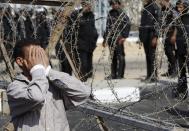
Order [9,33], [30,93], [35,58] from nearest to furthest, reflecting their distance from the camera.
→ [30,93]
[35,58]
[9,33]

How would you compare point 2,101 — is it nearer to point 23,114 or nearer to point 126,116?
point 126,116

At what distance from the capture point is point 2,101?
5.89 m

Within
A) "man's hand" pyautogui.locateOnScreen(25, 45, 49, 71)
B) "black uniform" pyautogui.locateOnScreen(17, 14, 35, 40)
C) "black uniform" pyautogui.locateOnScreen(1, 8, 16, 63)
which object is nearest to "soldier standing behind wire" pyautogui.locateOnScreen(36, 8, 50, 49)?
"black uniform" pyautogui.locateOnScreen(17, 14, 35, 40)

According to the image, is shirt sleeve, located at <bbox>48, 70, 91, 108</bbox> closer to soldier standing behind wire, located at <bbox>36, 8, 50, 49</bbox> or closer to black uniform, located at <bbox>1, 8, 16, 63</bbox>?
black uniform, located at <bbox>1, 8, 16, 63</bbox>

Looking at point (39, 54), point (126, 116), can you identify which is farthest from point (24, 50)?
point (126, 116)

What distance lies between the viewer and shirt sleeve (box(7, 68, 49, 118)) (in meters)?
3.37

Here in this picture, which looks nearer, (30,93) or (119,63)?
(30,93)

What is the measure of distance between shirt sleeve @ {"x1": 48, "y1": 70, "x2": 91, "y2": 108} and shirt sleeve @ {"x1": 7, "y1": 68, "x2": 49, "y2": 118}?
11 centimetres

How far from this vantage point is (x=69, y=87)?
3568mm

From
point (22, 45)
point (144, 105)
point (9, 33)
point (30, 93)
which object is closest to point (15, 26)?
point (9, 33)

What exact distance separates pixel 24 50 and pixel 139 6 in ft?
6.71

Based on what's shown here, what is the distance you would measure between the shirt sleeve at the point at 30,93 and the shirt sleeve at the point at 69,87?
11 centimetres

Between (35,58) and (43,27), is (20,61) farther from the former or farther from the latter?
(43,27)

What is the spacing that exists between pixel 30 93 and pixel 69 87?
11.7 inches
